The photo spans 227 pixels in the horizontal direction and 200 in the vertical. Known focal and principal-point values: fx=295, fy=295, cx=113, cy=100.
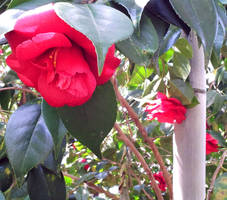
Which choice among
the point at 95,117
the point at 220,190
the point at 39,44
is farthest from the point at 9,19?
the point at 220,190

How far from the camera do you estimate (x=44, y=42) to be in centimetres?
26

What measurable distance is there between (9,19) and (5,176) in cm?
37

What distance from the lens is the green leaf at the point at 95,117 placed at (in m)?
0.34

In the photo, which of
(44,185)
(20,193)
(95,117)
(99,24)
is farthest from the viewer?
(20,193)

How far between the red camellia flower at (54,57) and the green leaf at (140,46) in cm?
2

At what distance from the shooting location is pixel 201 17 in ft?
0.97

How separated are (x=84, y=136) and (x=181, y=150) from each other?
0.27 meters

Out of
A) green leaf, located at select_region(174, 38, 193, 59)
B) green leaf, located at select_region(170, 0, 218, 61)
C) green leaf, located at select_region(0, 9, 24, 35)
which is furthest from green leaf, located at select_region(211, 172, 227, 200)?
green leaf, located at select_region(0, 9, 24, 35)

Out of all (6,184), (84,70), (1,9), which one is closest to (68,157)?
(6,184)

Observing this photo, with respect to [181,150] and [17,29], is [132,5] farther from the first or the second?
[181,150]

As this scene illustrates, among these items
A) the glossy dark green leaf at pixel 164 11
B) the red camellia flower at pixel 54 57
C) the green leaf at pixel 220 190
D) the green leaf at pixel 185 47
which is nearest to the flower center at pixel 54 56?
the red camellia flower at pixel 54 57

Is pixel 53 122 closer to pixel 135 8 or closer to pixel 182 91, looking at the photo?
pixel 135 8

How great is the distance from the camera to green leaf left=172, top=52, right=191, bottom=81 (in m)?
0.58

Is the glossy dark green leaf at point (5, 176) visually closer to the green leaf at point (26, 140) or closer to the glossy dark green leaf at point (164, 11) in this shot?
the green leaf at point (26, 140)
